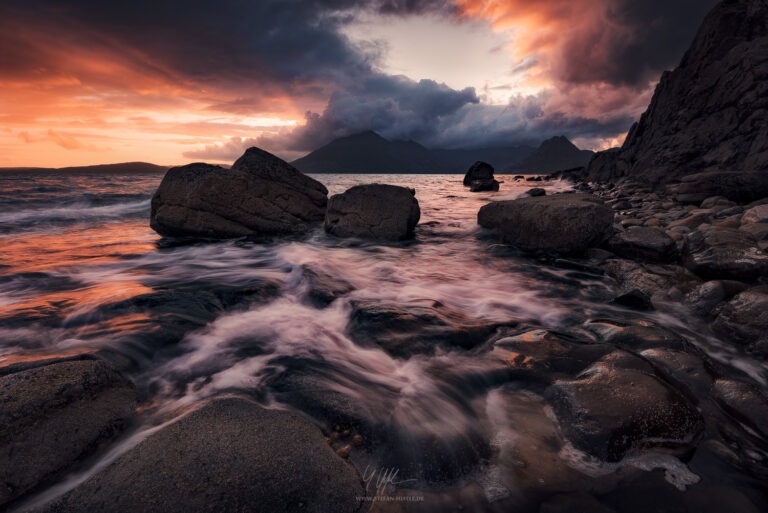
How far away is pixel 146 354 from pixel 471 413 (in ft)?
10.5

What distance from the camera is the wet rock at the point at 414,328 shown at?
3.49m

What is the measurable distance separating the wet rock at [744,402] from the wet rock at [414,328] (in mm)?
→ 1891

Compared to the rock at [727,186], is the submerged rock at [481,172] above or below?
above

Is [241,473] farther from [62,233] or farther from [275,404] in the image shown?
[62,233]

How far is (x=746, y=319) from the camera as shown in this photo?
11.1 ft

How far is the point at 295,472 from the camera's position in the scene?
1.79 m

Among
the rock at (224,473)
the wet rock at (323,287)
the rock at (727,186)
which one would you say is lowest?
the wet rock at (323,287)

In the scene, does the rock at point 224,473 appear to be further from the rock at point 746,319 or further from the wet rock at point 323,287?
the rock at point 746,319

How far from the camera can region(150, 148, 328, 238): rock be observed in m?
8.44

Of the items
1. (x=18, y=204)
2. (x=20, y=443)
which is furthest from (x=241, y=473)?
(x=18, y=204)

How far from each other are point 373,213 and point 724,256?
6919 millimetres

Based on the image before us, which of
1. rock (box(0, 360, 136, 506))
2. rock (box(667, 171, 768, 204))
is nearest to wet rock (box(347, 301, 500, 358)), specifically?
rock (box(0, 360, 136, 506))

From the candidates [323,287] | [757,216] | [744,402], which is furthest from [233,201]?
[757,216]

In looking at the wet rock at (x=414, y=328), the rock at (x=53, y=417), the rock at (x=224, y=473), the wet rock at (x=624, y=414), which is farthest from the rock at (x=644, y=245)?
the rock at (x=53, y=417)
